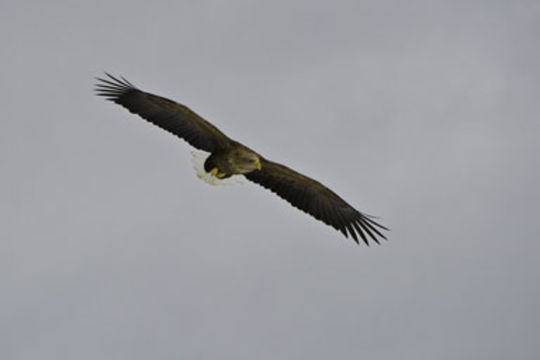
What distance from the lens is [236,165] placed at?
11.1 m

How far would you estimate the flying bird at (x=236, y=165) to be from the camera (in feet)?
36.1

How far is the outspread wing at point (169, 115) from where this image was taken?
10898 millimetres

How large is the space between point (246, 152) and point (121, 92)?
1973 millimetres

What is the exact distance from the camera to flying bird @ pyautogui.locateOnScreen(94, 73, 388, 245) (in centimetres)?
1101

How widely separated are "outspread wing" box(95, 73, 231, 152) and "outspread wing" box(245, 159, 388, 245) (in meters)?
0.93

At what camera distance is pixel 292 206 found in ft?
38.7

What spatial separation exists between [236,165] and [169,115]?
3.76 ft

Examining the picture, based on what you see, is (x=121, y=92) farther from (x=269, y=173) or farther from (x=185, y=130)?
(x=269, y=173)

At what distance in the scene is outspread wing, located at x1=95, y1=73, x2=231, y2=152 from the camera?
35.8 ft

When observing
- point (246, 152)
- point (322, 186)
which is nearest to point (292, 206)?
point (322, 186)

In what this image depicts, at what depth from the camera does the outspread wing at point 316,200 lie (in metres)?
11.6

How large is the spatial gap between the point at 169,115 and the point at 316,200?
98.7 inches

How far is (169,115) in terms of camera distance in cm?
1101

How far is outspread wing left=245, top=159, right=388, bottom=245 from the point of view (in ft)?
38.1
